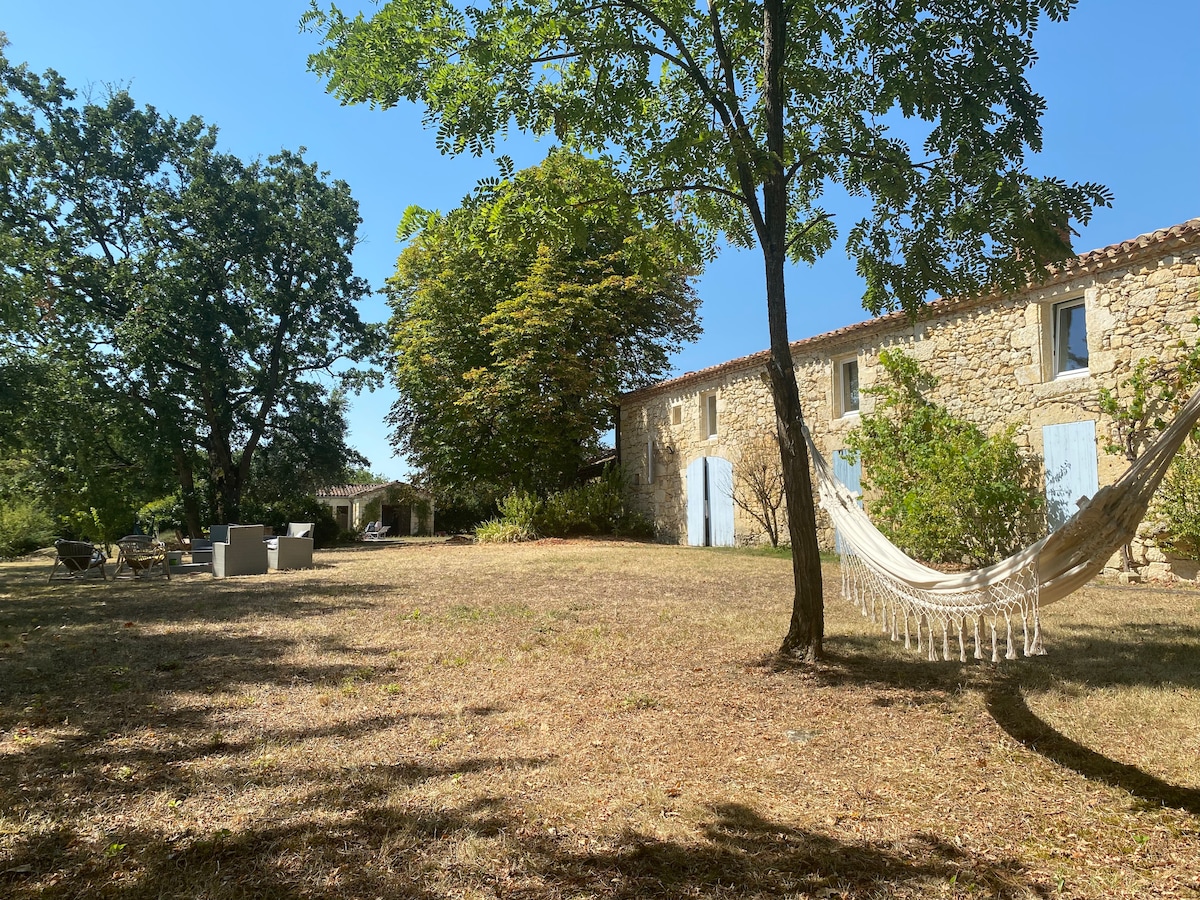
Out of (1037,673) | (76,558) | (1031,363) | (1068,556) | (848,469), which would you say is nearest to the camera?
(1068,556)

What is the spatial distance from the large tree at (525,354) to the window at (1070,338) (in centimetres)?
704

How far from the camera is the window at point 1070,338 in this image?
8828 millimetres

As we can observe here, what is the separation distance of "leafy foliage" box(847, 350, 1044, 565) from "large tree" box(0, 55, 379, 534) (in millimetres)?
15831

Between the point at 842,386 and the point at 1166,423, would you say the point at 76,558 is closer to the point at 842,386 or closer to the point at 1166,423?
the point at 842,386

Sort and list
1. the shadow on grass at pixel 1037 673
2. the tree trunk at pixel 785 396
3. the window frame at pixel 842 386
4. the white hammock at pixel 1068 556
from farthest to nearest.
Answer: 1. the window frame at pixel 842 386
2. the tree trunk at pixel 785 396
3. the shadow on grass at pixel 1037 673
4. the white hammock at pixel 1068 556

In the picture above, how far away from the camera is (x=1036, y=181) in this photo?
4.29 metres

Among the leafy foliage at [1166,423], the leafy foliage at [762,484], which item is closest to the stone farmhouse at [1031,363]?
the leafy foliage at [1166,423]

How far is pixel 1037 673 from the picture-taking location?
14.5 ft

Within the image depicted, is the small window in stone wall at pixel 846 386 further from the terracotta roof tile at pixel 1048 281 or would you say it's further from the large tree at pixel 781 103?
the large tree at pixel 781 103

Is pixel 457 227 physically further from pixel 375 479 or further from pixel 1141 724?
pixel 375 479

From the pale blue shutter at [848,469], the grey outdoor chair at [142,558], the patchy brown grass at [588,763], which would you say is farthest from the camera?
the pale blue shutter at [848,469]

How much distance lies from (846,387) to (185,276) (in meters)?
15.7

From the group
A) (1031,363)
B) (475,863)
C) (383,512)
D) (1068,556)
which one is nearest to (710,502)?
(1031,363)

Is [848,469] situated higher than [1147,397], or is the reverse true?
Answer: [1147,397]
